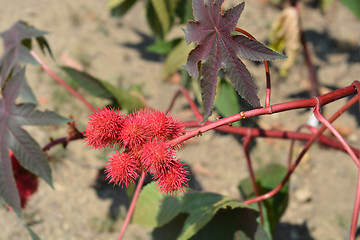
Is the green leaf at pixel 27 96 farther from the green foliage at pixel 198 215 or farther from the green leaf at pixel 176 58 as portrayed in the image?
the green leaf at pixel 176 58

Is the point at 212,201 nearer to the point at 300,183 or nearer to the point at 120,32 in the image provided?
the point at 300,183

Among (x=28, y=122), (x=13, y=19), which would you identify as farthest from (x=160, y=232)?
(x=13, y=19)

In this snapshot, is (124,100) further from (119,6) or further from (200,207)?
(119,6)

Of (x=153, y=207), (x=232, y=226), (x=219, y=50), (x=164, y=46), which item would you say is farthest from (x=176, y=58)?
(x=219, y=50)

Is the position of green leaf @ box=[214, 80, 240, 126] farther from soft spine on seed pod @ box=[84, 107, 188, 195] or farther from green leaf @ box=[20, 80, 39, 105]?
soft spine on seed pod @ box=[84, 107, 188, 195]

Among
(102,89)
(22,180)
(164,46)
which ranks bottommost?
(22,180)

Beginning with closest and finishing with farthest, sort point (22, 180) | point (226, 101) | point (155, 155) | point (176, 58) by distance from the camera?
point (155, 155), point (22, 180), point (226, 101), point (176, 58)

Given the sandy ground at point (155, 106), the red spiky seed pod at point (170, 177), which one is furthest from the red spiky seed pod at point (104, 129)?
the sandy ground at point (155, 106)
